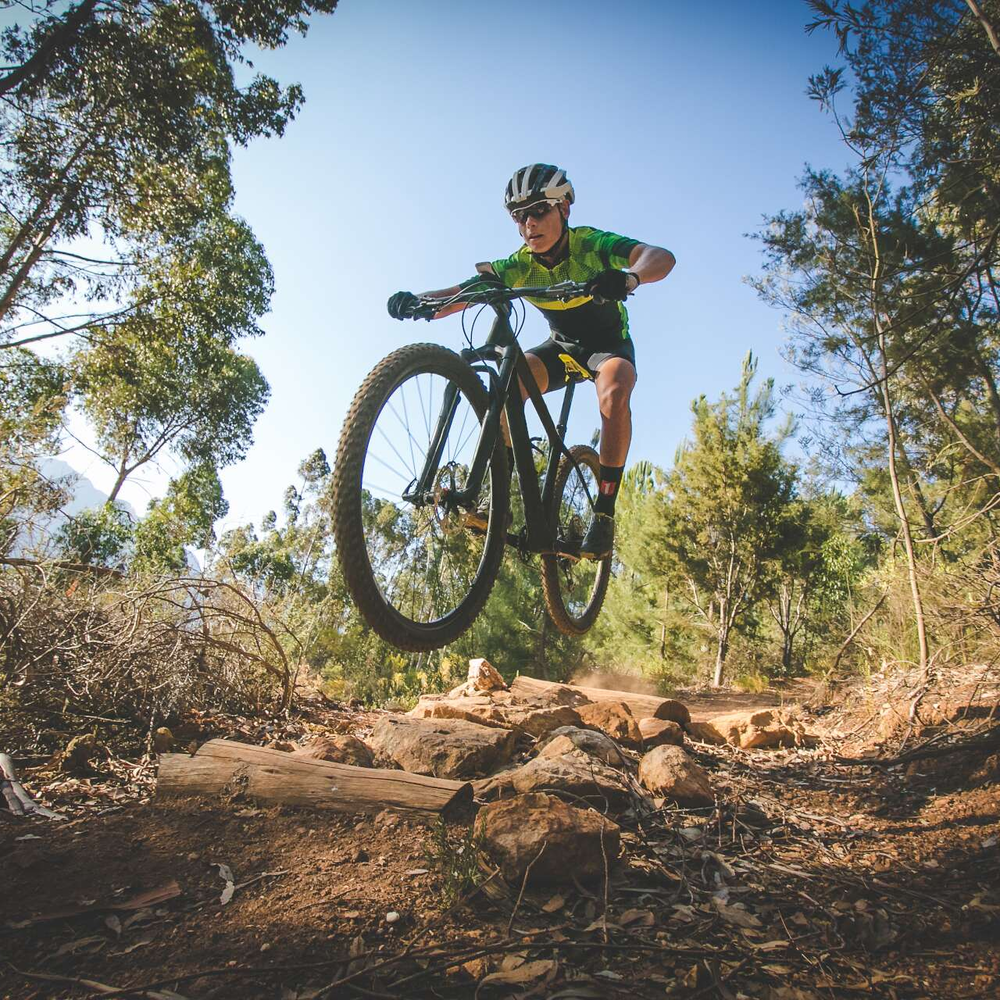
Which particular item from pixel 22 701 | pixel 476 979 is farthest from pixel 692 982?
pixel 22 701

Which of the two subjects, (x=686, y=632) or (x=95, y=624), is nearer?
(x=95, y=624)

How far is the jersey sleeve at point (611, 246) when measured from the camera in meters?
3.17

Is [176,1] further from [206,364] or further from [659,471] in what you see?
[659,471]

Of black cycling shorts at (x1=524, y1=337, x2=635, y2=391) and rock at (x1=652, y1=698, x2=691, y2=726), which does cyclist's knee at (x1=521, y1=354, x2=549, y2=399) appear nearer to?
black cycling shorts at (x1=524, y1=337, x2=635, y2=391)

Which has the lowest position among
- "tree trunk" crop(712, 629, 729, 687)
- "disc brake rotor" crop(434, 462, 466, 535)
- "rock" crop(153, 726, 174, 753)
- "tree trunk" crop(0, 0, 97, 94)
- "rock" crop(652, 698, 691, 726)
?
"tree trunk" crop(712, 629, 729, 687)

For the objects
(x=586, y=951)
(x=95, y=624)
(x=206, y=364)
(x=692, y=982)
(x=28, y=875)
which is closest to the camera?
(x=692, y=982)

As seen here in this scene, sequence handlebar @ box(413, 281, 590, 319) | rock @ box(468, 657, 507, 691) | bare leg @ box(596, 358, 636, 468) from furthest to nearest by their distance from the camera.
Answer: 1. rock @ box(468, 657, 507, 691)
2. bare leg @ box(596, 358, 636, 468)
3. handlebar @ box(413, 281, 590, 319)

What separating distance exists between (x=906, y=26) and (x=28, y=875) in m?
8.18

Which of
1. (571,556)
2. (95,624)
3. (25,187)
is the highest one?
(25,187)

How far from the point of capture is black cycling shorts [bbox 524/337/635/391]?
3.50 meters

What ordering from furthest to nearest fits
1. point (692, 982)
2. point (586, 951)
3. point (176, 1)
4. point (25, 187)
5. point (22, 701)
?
point (25, 187) < point (176, 1) < point (22, 701) < point (586, 951) < point (692, 982)

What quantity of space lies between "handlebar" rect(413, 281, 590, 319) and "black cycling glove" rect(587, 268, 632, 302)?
0.16ft

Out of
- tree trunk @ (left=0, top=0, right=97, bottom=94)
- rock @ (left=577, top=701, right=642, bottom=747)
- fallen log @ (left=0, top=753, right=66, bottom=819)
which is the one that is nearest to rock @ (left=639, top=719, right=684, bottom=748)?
rock @ (left=577, top=701, right=642, bottom=747)

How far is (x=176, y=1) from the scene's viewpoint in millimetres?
8992
